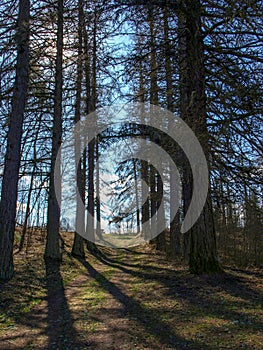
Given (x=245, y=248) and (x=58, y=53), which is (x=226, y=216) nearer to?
(x=245, y=248)

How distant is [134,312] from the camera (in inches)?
205

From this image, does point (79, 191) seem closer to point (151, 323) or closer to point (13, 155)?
point (13, 155)

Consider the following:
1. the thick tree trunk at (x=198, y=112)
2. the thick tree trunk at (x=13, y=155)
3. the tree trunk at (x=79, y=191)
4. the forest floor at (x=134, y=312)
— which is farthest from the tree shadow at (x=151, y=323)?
the tree trunk at (x=79, y=191)

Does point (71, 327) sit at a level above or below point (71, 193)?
below

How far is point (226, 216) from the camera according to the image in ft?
33.3

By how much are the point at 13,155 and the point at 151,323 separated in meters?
5.62

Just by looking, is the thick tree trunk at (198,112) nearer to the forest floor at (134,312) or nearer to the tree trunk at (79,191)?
the forest floor at (134,312)

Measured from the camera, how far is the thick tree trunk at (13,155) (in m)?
8.03

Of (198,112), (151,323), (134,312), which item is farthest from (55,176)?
(151,323)

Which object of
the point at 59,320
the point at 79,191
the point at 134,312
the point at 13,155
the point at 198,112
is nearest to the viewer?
the point at 59,320

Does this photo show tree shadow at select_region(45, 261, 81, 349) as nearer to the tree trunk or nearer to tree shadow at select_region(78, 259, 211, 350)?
tree shadow at select_region(78, 259, 211, 350)

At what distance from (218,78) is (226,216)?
464cm

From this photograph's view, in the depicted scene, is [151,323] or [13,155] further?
[13,155]

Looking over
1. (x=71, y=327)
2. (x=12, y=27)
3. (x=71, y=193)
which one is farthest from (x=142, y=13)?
(x=71, y=193)
